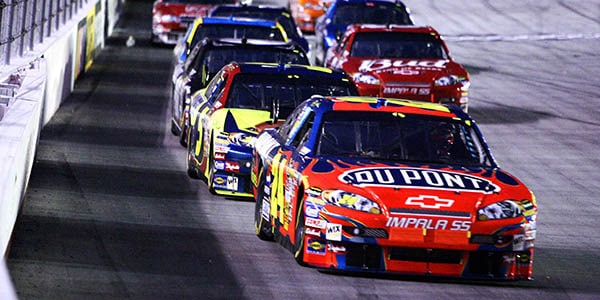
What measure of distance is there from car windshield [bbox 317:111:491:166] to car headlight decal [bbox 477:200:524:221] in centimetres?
85

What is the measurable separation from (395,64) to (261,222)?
10.0 metres

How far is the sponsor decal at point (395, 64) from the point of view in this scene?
70.2 ft

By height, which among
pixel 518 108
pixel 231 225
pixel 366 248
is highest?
pixel 366 248

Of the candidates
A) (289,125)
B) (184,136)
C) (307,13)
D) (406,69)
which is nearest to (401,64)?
(406,69)

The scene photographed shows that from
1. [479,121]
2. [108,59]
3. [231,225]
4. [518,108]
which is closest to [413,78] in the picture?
[479,121]

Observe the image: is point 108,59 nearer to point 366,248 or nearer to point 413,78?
point 413,78

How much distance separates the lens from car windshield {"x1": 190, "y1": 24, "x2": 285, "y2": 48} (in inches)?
899

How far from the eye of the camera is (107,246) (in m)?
11.2

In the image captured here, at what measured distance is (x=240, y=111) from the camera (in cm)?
→ 1459

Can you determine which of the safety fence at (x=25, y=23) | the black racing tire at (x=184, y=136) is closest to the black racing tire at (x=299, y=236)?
the safety fence at (x=25, y=23)

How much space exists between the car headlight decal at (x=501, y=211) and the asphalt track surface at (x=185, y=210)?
52cm

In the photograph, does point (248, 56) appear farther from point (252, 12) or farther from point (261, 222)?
point (252, 12)

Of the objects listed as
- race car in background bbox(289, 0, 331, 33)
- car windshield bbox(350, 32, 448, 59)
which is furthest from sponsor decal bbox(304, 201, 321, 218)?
race car in background bbox(289, 0, 331, 33)

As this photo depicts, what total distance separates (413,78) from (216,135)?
7227 mm
